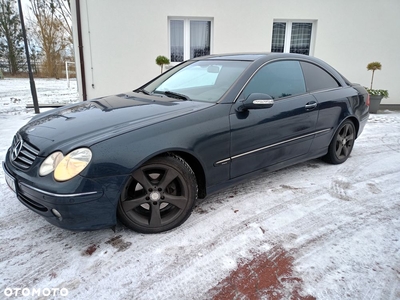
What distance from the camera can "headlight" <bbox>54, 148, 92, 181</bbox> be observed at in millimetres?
1965

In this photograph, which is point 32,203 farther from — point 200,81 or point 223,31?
point 223,31

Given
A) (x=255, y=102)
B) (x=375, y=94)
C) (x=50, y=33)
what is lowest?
(x=375, y=94)

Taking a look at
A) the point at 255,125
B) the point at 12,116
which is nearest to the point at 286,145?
the point at 255,125

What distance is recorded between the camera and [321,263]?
6.82ft

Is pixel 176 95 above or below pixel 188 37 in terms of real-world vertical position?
below

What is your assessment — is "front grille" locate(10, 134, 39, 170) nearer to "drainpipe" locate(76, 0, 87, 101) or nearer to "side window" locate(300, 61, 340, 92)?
"side window" locate(300, 61, 340, 92)

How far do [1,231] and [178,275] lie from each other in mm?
1610

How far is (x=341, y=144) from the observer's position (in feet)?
13.2

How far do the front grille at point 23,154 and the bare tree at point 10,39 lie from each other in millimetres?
25290

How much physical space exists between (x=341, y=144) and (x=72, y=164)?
3.51 m

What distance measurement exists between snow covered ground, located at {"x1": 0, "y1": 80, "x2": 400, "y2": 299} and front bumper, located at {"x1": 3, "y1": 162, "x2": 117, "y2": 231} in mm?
269

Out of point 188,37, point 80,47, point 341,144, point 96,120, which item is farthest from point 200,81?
point 80,47

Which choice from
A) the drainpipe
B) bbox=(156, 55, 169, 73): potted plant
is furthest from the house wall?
bbox=(156, 55, 169, 73): potted plant

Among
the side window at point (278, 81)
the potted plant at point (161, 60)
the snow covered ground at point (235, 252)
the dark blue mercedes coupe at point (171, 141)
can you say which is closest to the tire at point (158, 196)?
the dark blue mercedes coupe at point (171, 141)
